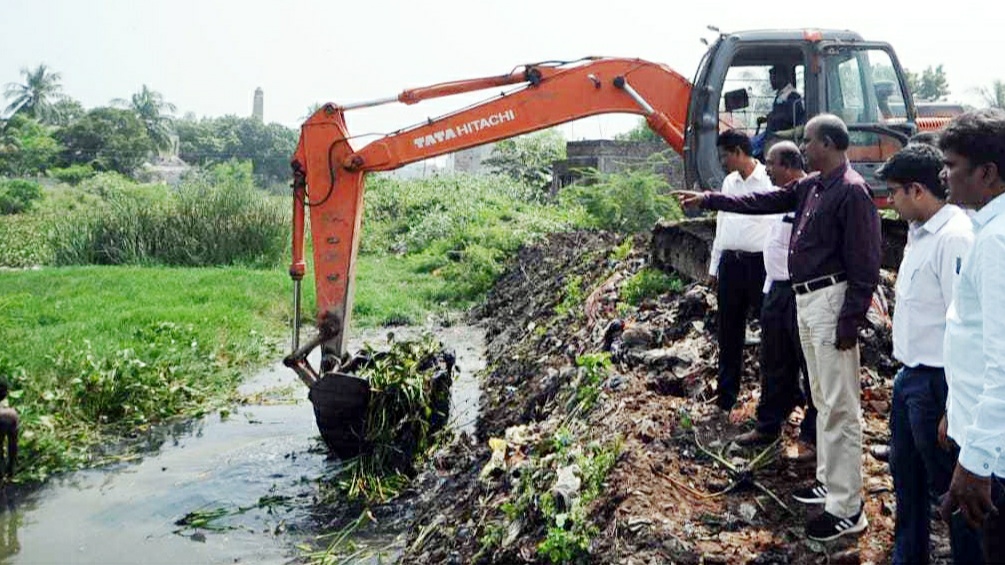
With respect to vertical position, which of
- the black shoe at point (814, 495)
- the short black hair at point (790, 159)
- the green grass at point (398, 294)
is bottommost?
the green grass at point (398, 294)

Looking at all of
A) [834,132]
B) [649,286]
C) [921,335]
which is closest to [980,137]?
[921,335]

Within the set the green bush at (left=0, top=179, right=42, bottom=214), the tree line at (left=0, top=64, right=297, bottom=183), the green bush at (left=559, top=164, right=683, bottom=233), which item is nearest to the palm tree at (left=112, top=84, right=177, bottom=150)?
the tree line at (left=0, top=64, right=297, bottom=183)

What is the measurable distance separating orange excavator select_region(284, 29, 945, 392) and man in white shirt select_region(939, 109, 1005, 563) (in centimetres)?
538

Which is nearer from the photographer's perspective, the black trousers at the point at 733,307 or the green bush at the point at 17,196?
the black trousers at the point at 733,307

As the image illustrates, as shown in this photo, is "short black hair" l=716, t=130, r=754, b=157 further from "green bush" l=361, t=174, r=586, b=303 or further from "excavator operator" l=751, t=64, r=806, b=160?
"green bush" l=361, t=174, r=586, b=303

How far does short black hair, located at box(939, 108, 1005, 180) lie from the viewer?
283 cm

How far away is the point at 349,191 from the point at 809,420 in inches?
168

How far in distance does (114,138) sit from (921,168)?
59.0 metres

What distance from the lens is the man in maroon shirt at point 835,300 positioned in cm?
427

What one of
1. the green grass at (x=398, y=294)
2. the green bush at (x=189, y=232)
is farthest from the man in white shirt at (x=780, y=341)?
the green bush at (x=189, y=232)

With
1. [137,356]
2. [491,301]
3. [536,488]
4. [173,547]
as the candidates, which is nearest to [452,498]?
[536,488]

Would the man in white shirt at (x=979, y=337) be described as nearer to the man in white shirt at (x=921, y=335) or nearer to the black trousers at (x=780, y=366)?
the man in white shirt at (x=921, y=335)

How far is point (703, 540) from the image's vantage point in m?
4.34

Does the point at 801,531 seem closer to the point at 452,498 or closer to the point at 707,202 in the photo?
the point at 707,202
